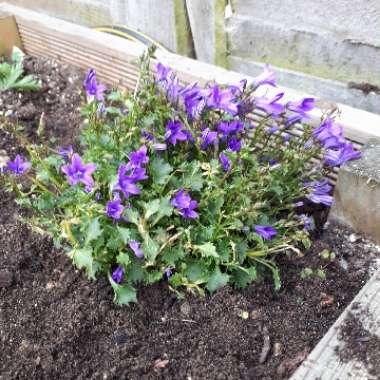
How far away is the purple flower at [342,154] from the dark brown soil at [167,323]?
0.94 ft

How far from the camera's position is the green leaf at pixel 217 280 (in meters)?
1.54

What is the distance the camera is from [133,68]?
8.13 ft

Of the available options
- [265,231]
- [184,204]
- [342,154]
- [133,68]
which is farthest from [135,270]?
[133,68]

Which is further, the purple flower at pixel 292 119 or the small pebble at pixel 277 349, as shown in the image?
the purple flower at pixel 292 119

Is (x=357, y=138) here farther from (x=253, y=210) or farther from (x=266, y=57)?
(x=266, y=57)

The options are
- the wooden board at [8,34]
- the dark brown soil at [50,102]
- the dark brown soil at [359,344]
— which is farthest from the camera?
the wooden board at [8,34]

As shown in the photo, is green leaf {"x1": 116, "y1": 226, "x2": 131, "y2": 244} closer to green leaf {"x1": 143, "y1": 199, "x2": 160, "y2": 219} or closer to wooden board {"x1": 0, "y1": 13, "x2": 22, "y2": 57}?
green leaf {"x1": 143, "y1": 199, "x2": 160, "y2": 219}

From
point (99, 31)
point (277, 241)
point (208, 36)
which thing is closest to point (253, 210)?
point (277, 241)

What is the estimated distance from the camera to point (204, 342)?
5.02ft

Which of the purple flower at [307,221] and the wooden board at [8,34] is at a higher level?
the wooden board at [8,34]

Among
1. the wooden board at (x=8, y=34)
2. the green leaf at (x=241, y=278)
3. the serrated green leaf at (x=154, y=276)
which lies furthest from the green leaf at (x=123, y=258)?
the wooden board at (x=8, y=34)

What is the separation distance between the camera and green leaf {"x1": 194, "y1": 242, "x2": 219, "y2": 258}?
1474 mm

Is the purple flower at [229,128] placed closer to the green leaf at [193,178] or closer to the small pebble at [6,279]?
the green leaf at [193,178]

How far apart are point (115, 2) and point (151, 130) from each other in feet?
5.99
